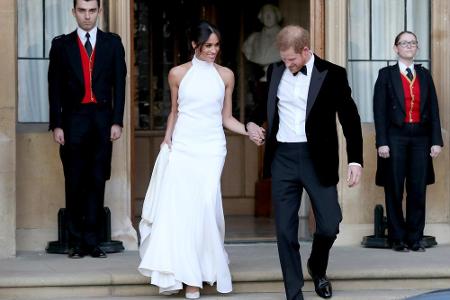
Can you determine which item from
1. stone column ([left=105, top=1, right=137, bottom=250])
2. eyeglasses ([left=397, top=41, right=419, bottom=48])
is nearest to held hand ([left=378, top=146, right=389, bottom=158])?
eyeglasses ([left=397, top=41, right=419, bottom=48])

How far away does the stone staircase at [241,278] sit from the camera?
33.7 ft

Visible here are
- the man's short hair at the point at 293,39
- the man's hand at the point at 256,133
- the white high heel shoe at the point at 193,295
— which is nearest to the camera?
the man's short hair at the point at 293,39

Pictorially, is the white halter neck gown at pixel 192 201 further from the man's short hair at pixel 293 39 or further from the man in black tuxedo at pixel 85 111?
the man in black tuxedo at pixel 85 111

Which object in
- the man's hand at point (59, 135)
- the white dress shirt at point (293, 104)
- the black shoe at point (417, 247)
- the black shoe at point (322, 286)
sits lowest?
the black shoe at point (322, 286)

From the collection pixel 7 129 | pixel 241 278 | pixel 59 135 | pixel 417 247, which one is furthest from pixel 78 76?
pixel 417 247

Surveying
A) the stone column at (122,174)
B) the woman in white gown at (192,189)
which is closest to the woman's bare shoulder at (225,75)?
the woman in white gown at (192,189)

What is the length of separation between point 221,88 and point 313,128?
0.90 meters

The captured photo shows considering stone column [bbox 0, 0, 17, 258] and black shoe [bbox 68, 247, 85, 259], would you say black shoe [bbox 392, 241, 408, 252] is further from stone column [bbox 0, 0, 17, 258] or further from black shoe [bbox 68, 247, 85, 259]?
stone column [bbox 0, 0, 17, 258]

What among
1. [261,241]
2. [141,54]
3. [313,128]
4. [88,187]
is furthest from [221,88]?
[141,54]

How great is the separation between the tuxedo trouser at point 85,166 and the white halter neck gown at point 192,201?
129 cm

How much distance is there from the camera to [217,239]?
10.0 m

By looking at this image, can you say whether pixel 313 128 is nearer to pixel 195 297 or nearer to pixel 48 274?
pixel 195 297

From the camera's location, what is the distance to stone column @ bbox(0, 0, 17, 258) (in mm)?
11367

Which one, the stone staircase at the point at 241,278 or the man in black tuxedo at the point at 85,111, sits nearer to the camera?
the stone staircase at the point at 241,278
